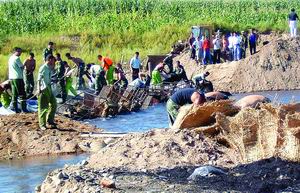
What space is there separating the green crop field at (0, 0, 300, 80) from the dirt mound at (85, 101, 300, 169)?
25.0 m

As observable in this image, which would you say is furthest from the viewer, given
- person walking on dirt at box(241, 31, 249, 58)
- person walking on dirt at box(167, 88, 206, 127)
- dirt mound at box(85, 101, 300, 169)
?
person walking on dirt at box(241, 31, 249, 58)

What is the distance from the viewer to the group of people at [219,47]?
45688 millimetres

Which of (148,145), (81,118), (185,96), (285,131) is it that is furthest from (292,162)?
(81,118)

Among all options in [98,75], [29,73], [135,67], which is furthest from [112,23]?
[29,73]

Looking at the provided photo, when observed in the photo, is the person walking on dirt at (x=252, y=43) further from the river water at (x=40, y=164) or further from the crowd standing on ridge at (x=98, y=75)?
the river water at (x=40, y=164)

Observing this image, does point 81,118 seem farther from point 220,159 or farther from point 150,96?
point 220,159

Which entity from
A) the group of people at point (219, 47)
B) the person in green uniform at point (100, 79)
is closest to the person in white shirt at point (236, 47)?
the group of people at point (219, 47)

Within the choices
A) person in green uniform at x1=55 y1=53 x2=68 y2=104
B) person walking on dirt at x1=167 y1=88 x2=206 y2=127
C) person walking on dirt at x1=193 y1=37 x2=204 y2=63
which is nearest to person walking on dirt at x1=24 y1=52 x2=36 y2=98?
person in green uniform at x1=55 y1=53 x2=68 y2=104

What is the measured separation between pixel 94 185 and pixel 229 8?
55.2 metres

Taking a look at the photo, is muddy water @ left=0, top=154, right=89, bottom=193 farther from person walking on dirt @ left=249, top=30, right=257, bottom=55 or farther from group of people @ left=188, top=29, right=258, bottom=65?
person walking on dirt @ left=249, top=30, right=257, bottom=55

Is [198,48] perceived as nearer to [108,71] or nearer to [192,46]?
[192,46]

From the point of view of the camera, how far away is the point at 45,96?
22656mm

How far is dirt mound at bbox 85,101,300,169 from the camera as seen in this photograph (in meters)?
15.4

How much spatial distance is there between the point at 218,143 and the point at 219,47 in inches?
1144
